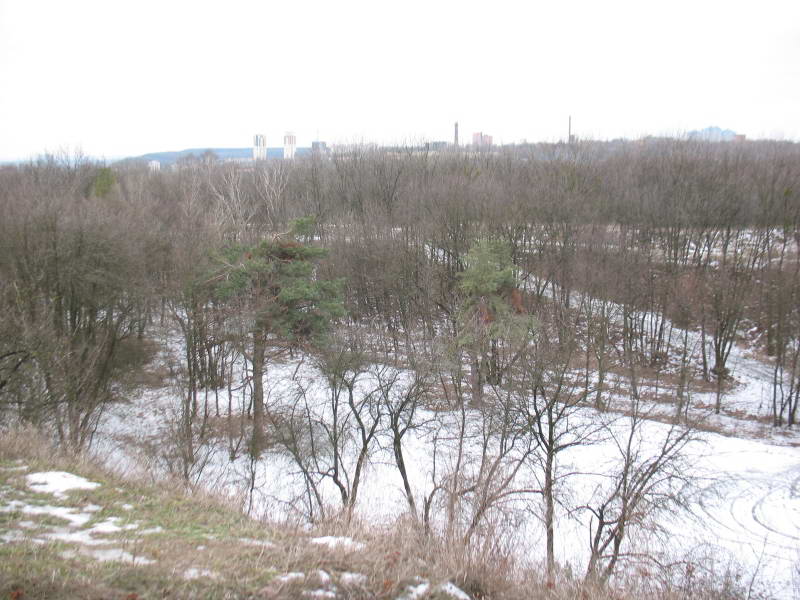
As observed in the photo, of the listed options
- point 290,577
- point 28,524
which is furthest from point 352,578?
point 28,524

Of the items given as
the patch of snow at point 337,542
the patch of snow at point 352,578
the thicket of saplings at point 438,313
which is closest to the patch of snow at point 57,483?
the thicket of saplings at point 438,313

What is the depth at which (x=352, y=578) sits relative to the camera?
5.52m

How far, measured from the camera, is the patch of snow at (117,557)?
5.44m

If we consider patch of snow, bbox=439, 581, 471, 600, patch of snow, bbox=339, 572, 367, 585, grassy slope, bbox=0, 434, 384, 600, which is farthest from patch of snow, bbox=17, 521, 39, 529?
patch of snow, bbox=439, 581, 471, 600

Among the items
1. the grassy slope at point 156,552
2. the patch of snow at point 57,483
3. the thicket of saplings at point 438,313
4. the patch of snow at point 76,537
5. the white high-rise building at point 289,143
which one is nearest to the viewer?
the grassy slope at point 156,552

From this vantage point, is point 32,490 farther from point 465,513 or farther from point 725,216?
point 725,216

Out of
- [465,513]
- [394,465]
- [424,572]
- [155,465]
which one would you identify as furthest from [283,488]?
[424,572]

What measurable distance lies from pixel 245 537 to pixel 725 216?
32230 millimetres

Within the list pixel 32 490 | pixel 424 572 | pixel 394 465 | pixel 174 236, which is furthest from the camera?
pixel 174 236

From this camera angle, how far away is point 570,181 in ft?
116

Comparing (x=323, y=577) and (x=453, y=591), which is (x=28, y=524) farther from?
(x=453, y=591)

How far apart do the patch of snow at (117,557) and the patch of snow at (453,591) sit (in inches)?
103

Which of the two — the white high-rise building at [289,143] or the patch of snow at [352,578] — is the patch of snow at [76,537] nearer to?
the patch of snow at [352,578]

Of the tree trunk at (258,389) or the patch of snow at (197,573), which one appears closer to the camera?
the patch of snow at (197,573)
